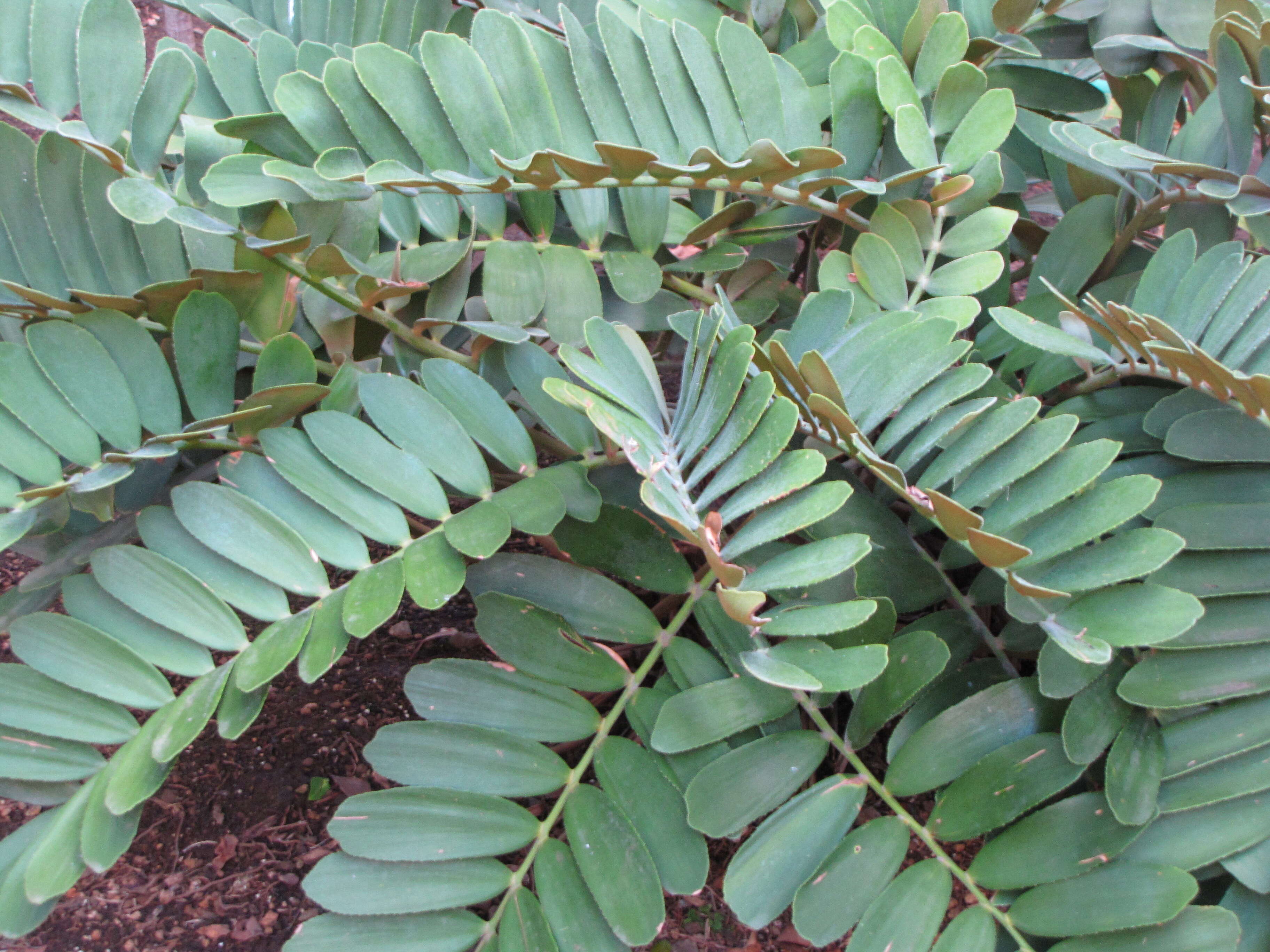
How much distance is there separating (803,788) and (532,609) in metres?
0.27

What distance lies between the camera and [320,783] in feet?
2.82

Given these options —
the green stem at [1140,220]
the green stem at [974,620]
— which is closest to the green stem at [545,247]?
the green stem at [974,620]

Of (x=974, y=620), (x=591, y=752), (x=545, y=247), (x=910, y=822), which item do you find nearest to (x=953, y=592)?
(x=974, y=620)

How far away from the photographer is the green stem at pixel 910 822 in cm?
58

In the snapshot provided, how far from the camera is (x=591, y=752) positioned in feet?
2.21

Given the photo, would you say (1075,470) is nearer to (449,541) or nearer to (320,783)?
(449,541)

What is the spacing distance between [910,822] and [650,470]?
0.32 m

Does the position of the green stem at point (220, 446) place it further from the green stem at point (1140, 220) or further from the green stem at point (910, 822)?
the green stem at point (1140, 220)

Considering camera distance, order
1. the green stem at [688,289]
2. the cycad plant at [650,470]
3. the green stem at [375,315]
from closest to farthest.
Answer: the cycad plant at [650,470], the green stem at [375,315], the green stem at [688,289]

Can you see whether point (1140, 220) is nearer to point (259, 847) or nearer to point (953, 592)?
point (953, 592)

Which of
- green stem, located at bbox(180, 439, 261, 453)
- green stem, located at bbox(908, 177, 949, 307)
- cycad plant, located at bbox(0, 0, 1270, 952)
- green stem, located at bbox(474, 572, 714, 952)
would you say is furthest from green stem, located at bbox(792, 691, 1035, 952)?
green stem, located at bbox(180, 439, 261, 453)

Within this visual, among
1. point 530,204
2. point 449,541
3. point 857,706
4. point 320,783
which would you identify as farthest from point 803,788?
point 530,204

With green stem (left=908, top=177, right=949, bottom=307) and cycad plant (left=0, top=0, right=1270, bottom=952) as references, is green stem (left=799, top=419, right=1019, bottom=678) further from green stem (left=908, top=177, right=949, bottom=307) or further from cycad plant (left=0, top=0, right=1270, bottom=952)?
green stem (left=908, top=177, right=949, bottom=307)

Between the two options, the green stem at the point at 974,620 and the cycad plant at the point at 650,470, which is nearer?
the cycad plant at the point at 650,470
